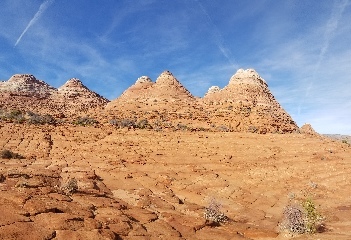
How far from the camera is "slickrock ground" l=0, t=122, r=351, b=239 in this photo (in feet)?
29.7

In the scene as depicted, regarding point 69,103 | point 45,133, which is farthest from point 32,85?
point 45,133

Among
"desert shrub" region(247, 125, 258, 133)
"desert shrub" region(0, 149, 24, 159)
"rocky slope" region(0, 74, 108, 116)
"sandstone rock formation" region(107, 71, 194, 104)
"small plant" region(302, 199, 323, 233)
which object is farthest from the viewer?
"rocky slope" region(0, 74, 108, 116)

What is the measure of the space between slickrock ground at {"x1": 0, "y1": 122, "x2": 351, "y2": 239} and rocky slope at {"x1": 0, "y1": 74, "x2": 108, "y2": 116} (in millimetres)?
41249

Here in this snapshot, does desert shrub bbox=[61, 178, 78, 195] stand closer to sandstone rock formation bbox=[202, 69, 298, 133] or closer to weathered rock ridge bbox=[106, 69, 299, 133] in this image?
weathered rock ridge bbox=[106, 69, 299, 133]

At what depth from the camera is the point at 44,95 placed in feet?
250

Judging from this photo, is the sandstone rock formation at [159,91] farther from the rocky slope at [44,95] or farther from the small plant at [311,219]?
the small plant at [311,219]

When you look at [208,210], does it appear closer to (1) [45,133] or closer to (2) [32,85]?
(1) [45,133]

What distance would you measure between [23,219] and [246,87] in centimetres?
4752

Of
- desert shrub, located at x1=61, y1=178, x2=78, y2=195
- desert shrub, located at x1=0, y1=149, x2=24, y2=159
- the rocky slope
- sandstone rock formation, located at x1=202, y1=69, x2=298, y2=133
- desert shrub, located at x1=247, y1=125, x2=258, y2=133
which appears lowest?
desert shrub, located at x1=61, y1=178, x2=78, y2=195

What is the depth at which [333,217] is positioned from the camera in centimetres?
1322

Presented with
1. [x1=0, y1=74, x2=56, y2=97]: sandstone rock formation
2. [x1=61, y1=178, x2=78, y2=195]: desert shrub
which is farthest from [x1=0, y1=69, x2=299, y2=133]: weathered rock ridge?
[x1=61, y1=178, x2=78, y2=195]: desert shrub

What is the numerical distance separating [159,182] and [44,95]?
6776 cm

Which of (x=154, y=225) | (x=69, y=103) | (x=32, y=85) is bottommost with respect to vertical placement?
(x=154, y=225)

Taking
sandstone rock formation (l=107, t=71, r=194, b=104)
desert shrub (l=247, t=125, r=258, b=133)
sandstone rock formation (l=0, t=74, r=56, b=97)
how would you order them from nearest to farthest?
1. desert shrub (l=247, t=125, r=258, b=133)
2. sandstone rock formation (l=107, t=71, r=194, b=104)
3. sandstone rock formation (l=0, t=74, r=56, b=97)
